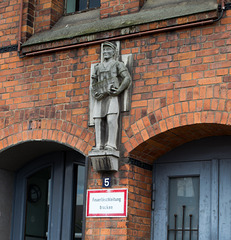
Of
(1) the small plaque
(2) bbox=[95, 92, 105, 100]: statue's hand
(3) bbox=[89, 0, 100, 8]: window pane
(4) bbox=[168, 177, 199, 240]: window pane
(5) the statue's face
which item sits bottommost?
(4) bbox=[168, 177, 199, 240]: window pane

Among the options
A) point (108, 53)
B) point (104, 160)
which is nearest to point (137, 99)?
point (108, 53)

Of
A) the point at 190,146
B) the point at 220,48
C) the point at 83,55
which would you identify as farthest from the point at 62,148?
the point at 220,48

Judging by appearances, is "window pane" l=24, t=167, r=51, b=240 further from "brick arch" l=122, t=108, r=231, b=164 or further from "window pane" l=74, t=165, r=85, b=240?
"brick arch" l=122, t=108, r=231, b=164

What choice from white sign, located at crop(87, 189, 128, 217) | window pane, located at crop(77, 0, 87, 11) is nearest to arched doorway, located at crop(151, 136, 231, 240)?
white sign, located at crop(87, 189, 128, 217)

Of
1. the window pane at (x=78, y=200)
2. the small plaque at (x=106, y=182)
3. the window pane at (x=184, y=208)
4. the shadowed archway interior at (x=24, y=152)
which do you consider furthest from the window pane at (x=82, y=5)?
the window pane at (x=184, y=208)

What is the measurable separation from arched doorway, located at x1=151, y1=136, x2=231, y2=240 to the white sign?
0.66 metres

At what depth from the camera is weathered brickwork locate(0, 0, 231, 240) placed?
22.1 ft

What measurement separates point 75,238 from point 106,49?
9.11 feet

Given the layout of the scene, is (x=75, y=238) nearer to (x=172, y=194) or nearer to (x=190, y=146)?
(x=172, y=194)

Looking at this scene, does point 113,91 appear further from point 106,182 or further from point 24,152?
point 24,152

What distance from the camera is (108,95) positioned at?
7211mm

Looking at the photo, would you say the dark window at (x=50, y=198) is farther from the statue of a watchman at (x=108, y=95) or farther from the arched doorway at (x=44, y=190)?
the statue of a watchman at (x=108, y=95)

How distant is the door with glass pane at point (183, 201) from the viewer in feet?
23.2

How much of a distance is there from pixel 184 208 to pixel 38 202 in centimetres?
261
